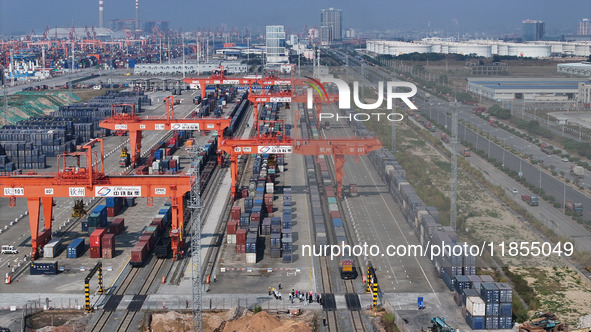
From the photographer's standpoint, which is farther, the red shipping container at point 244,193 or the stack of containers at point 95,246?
the red shipping container at point 244,193

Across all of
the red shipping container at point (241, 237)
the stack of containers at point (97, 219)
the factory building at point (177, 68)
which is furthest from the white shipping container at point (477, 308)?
the factory building at point (177, 68)

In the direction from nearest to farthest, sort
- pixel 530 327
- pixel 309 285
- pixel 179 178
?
pixel 530 327, pixel 309 285, pixel 179 178

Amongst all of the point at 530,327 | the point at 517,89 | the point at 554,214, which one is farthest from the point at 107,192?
the point at 517,89

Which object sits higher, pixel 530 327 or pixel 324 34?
pixel 324 34

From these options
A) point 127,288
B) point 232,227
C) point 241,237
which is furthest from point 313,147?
point 127,288

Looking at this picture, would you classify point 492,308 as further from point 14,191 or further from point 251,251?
point 14,191

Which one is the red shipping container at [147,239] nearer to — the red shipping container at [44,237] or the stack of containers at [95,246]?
the stack of containers at [95,246]

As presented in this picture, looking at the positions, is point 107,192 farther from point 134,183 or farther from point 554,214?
point 554,214
